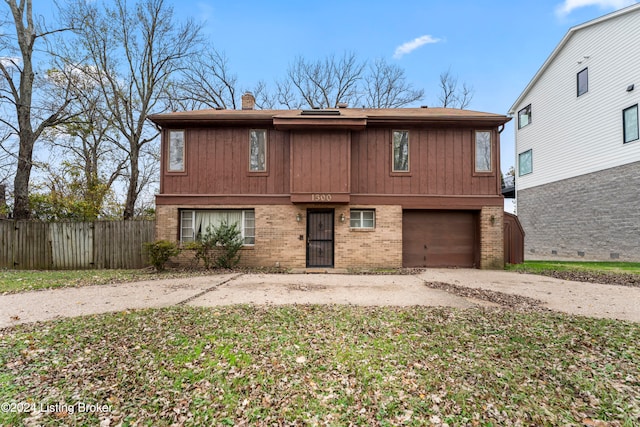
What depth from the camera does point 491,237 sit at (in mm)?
10633

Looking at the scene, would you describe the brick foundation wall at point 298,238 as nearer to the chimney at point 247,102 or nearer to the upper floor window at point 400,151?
the upper floor window at point 400,151

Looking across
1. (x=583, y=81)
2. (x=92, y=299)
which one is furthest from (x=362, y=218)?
(x=583, y=81)

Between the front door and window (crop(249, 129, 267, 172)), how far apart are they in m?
2.31

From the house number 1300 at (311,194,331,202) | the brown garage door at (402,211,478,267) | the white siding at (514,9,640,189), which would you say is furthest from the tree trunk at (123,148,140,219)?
the white siding at (514,9,640,189)

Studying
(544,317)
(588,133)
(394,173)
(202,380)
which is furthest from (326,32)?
(202,380)

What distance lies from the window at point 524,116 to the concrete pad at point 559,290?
540 inches

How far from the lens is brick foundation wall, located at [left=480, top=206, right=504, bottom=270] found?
416 inches

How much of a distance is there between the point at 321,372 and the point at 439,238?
8893 mm

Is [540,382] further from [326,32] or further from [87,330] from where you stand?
[326,32]

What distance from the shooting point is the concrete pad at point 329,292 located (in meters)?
5.71

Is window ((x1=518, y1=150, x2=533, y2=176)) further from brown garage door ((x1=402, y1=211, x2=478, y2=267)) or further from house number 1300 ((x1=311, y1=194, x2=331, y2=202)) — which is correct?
house number 1300 ((x1=311, y1=194, x2=331, y2=202))

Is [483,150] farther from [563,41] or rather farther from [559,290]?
[563,41]

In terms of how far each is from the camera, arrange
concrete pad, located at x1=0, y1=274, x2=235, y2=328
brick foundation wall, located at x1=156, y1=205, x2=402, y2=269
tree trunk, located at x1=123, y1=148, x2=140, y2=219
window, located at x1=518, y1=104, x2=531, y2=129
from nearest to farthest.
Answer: concrete pad, located at x1=0, y1=274, x2=235, y2=328 → brick foundation wall, located at x1=156, y1=205, x2=402, y2=269 → tree trunk, located at x1=123, y1=148, x2=140, y2=219 → window, located at x1=518, y1=104, x2=531, y2=129

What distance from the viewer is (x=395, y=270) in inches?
396
